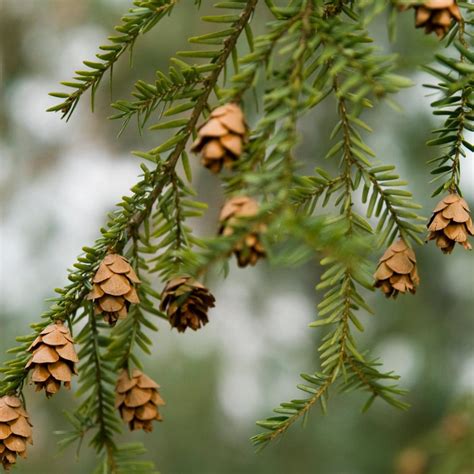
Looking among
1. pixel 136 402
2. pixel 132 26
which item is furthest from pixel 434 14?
pixel 136 402

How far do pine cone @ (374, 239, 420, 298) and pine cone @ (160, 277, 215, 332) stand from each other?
117mm

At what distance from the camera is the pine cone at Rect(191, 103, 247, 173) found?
35 cm

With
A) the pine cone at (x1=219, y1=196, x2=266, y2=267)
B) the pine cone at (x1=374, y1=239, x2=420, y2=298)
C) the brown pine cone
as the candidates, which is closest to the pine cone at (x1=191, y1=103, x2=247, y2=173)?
the pine cone at (x1=219, y1=196, x2=266, y2=267)

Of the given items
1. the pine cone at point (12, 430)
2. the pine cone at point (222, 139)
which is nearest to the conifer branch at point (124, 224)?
the pine cone at point (12, 430)

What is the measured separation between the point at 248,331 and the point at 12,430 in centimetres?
250

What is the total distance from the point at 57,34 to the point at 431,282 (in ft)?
7.13

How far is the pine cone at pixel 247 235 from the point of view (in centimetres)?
32

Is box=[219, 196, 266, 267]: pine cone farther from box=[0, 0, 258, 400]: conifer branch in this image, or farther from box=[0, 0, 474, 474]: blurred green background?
box=[0, 0, 474, 474]: blurred green background

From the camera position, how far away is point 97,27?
3.17 meters

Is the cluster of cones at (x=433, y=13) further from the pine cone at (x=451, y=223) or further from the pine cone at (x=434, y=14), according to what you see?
the pine cone at (x=451, y=223)

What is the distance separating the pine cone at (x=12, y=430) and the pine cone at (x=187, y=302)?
0.13 m

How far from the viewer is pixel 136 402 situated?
516mm

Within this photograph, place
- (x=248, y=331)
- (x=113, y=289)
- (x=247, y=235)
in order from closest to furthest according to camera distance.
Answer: (x=247, y=235) < (x=113, y=289) < (x=248, y=331)

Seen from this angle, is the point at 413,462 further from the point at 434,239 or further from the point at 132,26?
the point at 132,26
